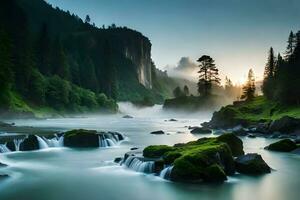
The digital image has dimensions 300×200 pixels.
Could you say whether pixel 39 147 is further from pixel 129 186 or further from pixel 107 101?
pixel 107 101

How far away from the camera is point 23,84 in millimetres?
103625

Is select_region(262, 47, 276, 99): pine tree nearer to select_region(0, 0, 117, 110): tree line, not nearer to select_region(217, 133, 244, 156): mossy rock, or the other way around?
select_region(0, 0, 117, 110): tree line

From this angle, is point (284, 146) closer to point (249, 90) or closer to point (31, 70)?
point (249, 90)

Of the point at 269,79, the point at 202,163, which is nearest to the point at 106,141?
the point at 202,163

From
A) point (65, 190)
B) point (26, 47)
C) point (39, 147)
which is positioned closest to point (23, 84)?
point (26, 47)

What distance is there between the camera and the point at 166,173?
28.9 metres

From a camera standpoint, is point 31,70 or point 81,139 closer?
point 81,139

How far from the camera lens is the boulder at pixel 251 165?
1220 inches

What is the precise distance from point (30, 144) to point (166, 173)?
20.1 meters

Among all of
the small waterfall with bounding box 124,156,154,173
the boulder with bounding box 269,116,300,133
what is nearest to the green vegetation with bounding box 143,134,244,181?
the small waterfall with bounding box 124,156,154,173

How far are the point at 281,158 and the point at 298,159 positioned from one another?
1543 millimetres

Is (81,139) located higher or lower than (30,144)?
higher

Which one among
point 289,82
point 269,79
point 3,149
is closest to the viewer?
point 3,149

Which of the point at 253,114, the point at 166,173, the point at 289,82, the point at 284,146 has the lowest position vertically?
the point at 166,173
